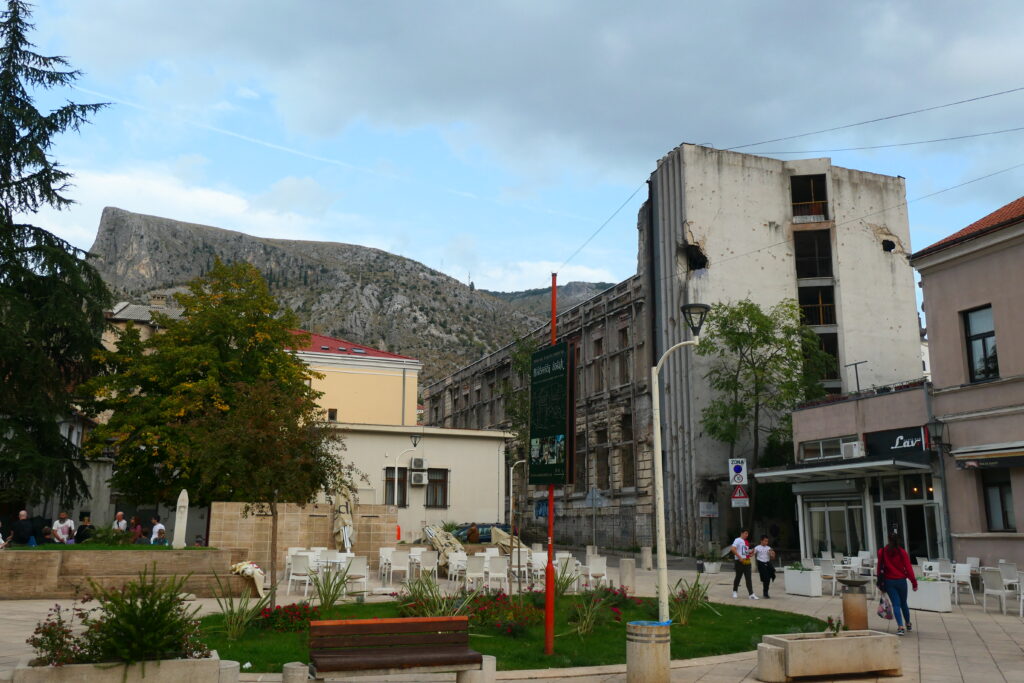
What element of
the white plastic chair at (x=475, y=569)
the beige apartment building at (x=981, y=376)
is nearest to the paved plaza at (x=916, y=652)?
the beige apartment building at (x=981, y=376)

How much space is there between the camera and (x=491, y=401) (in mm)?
59719

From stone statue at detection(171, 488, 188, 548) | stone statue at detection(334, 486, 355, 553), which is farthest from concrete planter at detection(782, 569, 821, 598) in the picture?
stone statue at detection(171, 488, 188, 548)

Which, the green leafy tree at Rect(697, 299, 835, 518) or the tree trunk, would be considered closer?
the tree trunk

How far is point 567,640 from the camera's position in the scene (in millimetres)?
11953

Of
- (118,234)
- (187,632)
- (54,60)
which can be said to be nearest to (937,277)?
(187,632)

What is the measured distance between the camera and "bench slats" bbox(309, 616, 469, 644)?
7938mm

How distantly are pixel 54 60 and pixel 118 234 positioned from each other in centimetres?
14141

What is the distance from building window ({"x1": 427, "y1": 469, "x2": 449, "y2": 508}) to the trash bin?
105 ft

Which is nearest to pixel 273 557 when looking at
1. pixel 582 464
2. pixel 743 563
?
pixel 743 563

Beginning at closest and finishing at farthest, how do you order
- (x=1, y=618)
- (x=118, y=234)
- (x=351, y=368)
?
Result: (x=1, y=618) < (x=351, y=368) < (x=118, y=234)

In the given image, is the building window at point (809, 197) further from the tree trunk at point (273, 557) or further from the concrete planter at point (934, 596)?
the tree trunk at point (273, 557)

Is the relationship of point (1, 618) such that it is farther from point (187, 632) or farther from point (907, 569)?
point (907, 569)

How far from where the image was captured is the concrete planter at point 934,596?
16.0 m

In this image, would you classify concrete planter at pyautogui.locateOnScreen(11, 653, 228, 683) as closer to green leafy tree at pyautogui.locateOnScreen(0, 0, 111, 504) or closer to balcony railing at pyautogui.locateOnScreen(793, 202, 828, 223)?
green leafy tree at pyautogui.locateOnScreen(0, 0, 111, 504)
